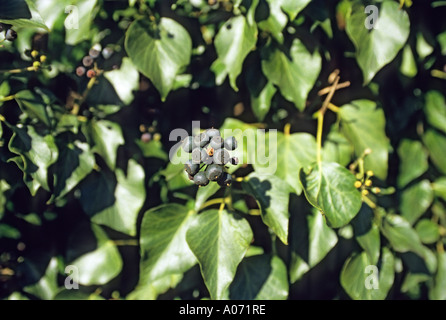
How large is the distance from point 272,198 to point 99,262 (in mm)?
779

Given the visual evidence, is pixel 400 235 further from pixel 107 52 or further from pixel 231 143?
pixel 107 52

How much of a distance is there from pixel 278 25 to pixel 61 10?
805 millimetres

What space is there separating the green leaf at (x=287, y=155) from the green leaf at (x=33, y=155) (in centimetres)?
71

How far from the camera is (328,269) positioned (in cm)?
187

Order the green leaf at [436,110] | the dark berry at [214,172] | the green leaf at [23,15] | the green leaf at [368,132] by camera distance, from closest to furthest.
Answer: the dark berry at [214,172]
the green leaf at [23,15]
the green leaf at [368,132]
the green leaf at [436,110]

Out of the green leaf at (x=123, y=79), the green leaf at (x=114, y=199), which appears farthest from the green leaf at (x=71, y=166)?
the green leaf at (x=123, y=79)

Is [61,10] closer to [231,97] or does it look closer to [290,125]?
[231,97]

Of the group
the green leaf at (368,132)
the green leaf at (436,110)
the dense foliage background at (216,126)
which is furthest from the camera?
the green leaf at (436,110)

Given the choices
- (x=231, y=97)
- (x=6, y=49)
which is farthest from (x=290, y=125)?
(x=6, y=49)

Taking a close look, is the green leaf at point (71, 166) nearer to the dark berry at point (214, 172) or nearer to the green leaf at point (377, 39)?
the dark berry at point (214, 172)

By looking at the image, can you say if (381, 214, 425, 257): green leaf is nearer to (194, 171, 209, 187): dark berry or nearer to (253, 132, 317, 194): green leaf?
(253, 132, 317, 194): green leaf

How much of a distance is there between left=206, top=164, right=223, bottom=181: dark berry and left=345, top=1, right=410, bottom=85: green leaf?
2.19ft

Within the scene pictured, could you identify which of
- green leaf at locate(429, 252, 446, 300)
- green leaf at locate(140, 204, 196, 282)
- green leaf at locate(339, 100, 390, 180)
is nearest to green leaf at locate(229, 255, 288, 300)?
green leaf at locate(140, 204, 196, 282)

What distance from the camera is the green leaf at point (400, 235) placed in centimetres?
160
